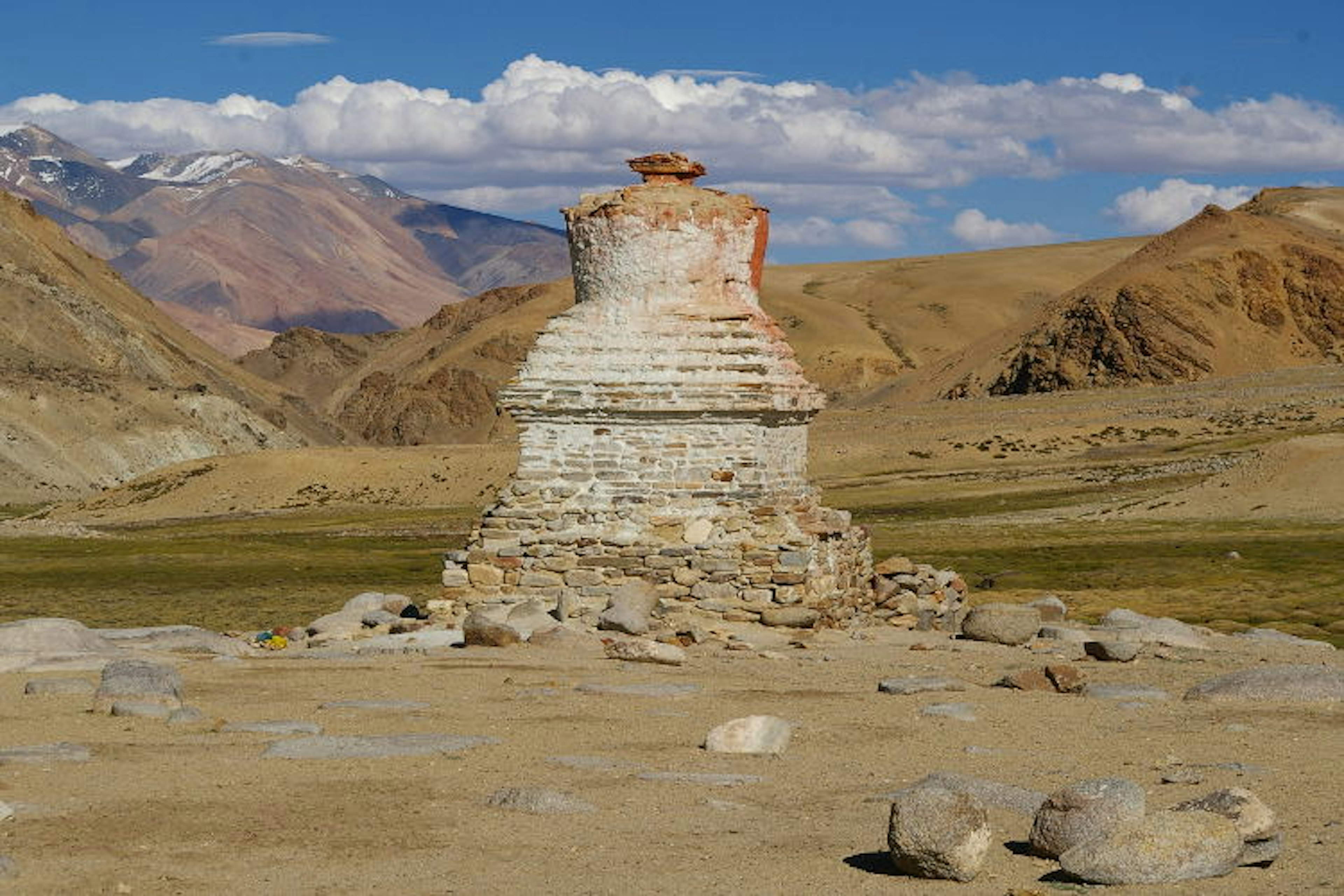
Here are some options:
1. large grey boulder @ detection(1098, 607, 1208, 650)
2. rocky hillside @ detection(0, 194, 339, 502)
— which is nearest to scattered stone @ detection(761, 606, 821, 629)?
large grey boulder @ detection(1098, 607, 1208, 650)

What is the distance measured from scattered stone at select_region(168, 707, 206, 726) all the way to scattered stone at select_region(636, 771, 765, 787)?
296cm

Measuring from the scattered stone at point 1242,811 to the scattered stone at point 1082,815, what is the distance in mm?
228

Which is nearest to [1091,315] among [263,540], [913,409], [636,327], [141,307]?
[913,409]

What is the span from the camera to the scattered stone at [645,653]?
51.9 feet

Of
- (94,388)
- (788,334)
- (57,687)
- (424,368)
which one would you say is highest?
(788,334)

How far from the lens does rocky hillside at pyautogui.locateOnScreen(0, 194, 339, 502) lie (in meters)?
85.1

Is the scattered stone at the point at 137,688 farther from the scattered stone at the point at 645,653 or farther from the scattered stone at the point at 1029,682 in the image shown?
the scattered stone at the point at 1029,682

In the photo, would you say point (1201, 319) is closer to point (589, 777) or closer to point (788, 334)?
point (788, 334)

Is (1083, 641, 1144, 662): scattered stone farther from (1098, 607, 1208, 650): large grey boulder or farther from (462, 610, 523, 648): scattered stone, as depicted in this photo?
(462, 610, 523, 648): scattered stone

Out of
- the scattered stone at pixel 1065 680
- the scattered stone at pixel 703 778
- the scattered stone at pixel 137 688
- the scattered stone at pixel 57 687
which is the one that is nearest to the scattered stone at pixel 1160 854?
the scattered stone at pixel 703 778

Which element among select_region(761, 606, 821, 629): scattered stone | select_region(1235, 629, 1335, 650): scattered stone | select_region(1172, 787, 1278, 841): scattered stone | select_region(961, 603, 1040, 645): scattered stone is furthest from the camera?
select_region(1235, 629, 1335, 650): scattered stone

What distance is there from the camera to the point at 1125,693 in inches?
565

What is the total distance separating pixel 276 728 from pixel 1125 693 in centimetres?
609

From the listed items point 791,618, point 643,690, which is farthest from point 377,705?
point 791,618
